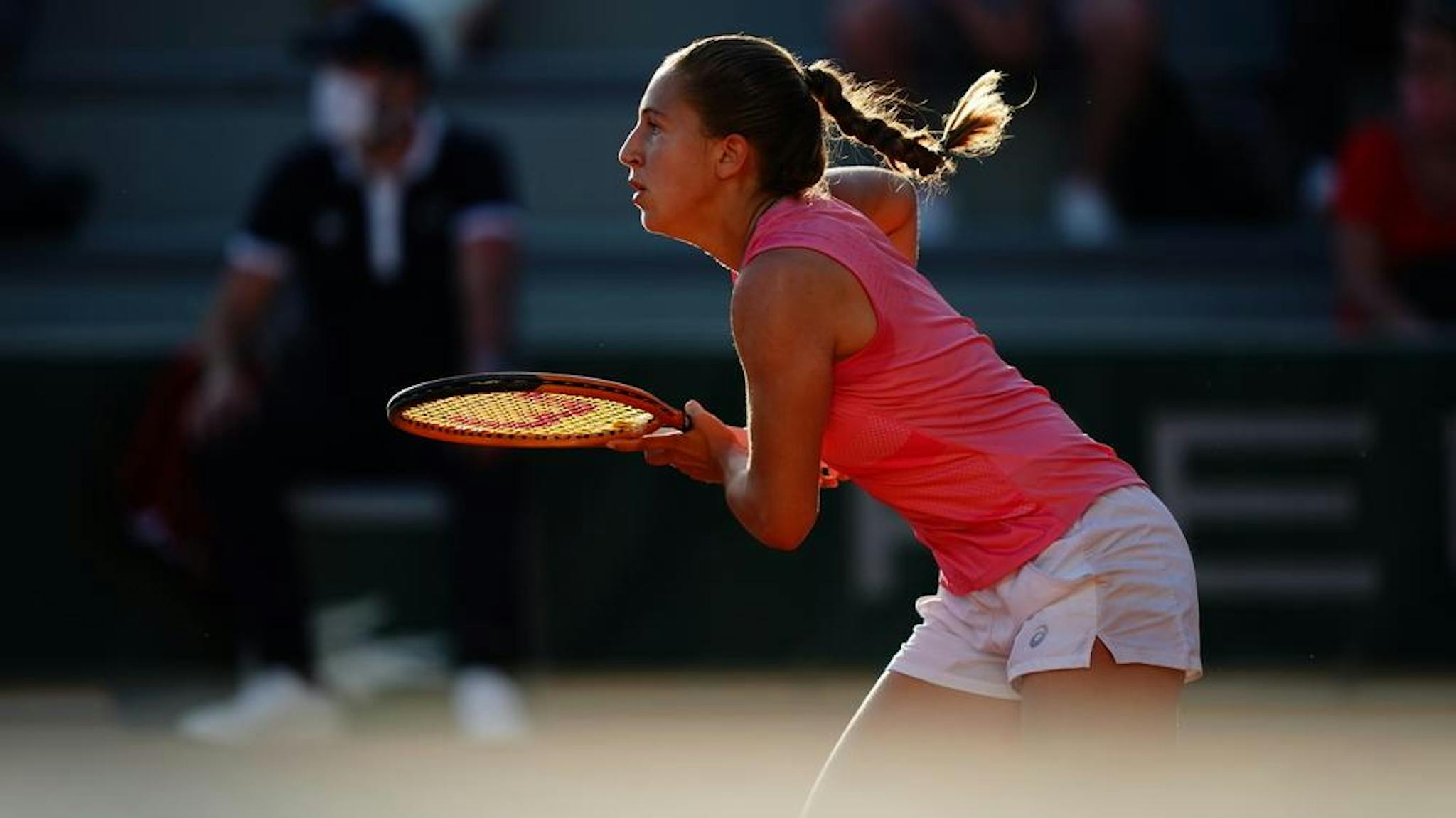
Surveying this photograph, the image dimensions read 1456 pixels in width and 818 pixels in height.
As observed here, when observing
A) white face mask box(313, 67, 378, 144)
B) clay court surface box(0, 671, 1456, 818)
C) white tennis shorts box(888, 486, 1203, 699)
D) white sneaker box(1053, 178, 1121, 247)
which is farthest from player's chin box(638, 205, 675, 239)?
white sneaker box(1053, 178, 1121, 247)

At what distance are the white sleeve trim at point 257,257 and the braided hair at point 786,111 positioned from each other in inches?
151

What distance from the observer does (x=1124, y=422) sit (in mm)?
6973

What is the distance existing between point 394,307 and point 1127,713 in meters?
4.11

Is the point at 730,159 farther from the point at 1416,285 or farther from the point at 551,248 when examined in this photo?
the point at 551,248

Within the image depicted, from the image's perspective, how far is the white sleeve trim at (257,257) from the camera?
6984 mm

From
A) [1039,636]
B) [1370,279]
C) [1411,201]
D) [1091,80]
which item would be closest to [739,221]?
[1039,636]

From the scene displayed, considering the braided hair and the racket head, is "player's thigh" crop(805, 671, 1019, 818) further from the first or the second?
the braided hair

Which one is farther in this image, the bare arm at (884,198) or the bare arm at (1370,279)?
the bare arm at (1370,279)

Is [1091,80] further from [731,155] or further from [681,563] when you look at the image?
[731,155]

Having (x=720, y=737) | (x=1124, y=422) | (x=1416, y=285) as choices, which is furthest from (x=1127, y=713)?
(x=1416, y=285)

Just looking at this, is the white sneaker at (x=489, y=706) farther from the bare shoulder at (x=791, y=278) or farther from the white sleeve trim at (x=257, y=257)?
the bare shoulder at (x=791, y=278)

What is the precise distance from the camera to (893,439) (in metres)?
3.21

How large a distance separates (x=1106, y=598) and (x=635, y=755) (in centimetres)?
312

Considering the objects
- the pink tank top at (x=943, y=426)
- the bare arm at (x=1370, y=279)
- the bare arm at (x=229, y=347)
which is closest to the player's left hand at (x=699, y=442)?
the pink tank top at (x=943, y=426)
